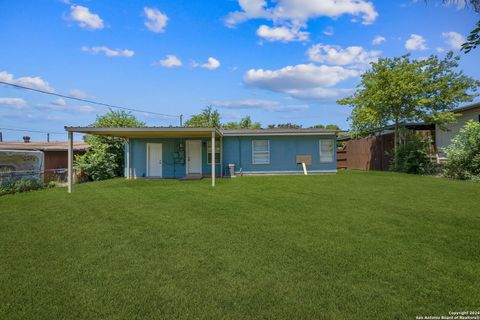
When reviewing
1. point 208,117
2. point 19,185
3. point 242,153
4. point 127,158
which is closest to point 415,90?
point 242,153

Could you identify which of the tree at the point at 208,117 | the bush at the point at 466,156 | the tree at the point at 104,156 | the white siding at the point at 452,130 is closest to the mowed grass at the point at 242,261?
the bush at the point at 466,156

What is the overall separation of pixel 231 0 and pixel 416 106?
35.1 feet

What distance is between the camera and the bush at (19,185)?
11073 mm

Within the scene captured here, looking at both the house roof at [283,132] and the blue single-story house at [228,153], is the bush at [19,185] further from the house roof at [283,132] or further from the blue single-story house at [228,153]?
the house roof at [283,132]

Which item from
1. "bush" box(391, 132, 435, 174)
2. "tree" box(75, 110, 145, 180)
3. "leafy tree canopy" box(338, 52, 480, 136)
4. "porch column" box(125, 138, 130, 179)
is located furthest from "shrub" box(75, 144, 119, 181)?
"bush" box(391, 132, 435, 174)

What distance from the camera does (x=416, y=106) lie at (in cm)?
1692

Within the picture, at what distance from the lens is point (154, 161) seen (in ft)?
55.4

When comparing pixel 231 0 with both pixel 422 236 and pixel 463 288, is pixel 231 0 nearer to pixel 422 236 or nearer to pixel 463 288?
pixel 422 236

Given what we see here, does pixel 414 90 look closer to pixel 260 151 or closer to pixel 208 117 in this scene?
pixel 260 151

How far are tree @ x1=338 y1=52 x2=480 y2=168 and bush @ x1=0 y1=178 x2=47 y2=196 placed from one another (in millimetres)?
15807

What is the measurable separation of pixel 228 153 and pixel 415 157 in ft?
30.6

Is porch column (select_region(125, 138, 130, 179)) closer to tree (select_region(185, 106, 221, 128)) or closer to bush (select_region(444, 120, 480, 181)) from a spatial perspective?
bush (select_region(444, 120, 480, 181))

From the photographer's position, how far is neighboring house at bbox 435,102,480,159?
53.1ft

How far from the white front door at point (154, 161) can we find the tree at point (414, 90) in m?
11.1
